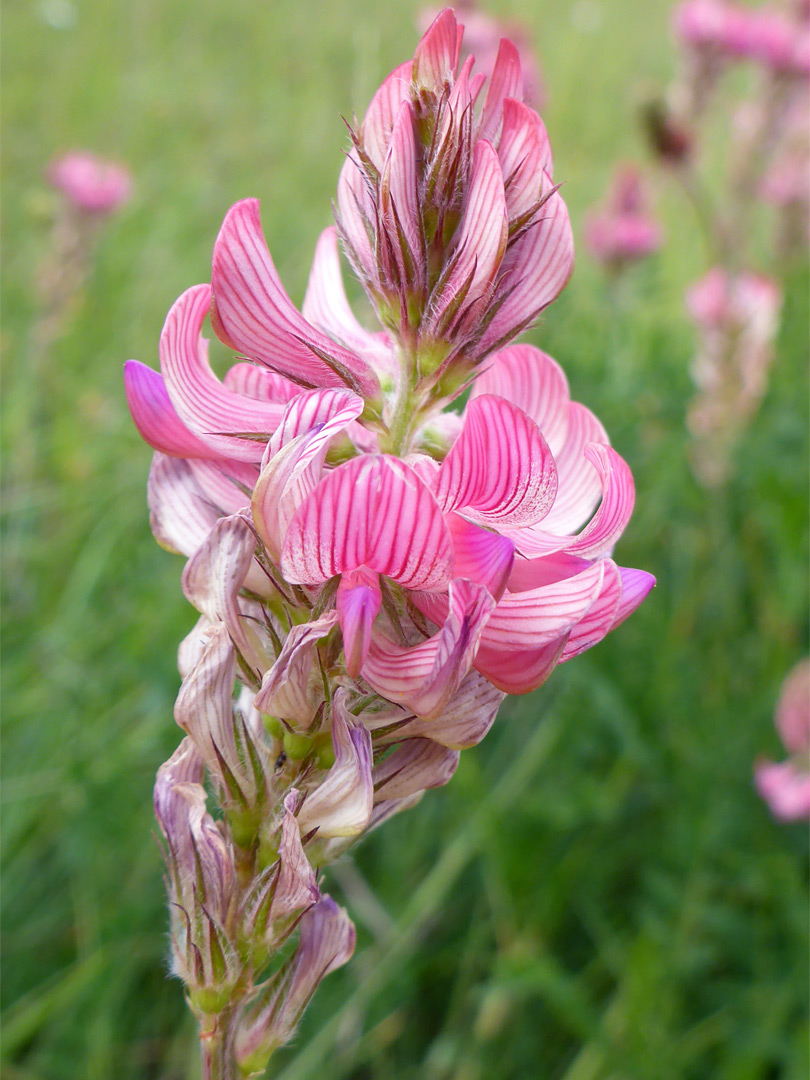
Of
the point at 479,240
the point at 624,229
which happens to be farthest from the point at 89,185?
the point at 479,240

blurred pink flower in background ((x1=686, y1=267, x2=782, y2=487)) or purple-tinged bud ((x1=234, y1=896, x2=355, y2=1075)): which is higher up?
blurred pink flower in background ((x1=686, y1=267, x2=782, y2=487))

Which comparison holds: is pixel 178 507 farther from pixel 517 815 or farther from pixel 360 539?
pixel 517 815

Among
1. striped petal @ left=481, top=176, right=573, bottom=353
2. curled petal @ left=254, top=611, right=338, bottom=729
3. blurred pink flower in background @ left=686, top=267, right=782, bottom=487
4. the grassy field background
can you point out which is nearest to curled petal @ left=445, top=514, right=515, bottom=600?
curled petal @ left=254, top=611, right=338, bottom=729

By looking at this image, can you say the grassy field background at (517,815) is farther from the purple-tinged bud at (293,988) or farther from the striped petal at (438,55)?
the purple-tinged bud at (293,988)

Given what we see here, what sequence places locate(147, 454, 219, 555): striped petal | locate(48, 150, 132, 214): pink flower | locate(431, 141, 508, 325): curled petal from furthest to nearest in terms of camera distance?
locate(48, 150, 132, 214): pink flower → locate(147, 454, 219, 555): striped petal → locate(431, 141, 508, 325): curled petal

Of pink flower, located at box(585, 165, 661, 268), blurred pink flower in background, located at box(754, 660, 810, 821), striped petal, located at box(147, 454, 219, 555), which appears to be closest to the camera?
striped petal, located at box(147, 454, 219, 555)

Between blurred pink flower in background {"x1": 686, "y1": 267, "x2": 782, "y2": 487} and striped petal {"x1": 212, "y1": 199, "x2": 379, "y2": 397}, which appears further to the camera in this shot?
blurred pink flower in background {"x1": 686, "y1": 267, "x2": 782, "y2": 487}

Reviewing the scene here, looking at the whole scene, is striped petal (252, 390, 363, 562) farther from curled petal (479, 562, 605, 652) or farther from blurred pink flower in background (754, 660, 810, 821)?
blurred pink flower in background (754, 660, 810, 821)
